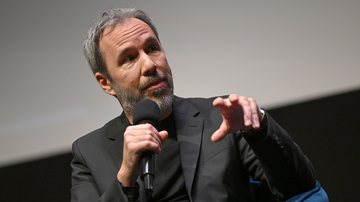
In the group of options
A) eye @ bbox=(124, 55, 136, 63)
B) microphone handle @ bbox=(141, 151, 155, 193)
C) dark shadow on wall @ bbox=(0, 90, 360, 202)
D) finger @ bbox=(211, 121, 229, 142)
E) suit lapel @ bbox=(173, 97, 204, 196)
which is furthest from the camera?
dark shadow on wall @ bbox=(0, 90, 360, 202)

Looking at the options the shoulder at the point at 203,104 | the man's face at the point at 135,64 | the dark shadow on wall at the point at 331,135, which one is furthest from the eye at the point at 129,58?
the dark shadow on wall at the point at 331,135

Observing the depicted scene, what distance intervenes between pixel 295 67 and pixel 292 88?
0.08m

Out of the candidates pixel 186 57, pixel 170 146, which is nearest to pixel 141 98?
pixel 170 146

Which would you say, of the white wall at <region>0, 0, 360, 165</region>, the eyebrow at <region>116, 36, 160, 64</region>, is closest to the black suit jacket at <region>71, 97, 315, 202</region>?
the eyebrow at <region>116, 36, 160, 64</region>

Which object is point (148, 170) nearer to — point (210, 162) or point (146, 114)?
point (146, 114)

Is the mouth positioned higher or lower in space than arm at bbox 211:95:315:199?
higher

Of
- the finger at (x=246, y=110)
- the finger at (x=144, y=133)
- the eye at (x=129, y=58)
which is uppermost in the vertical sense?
the eye at (x=129, y=58)

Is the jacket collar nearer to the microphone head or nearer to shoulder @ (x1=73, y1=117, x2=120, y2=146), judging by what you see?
shoulder @ (x1=73, y1=117, x2=120, y2=146)

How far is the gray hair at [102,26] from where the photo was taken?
1.62 metres

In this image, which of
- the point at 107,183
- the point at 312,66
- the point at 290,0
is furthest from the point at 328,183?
the point at 107,183

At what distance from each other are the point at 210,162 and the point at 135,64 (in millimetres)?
354

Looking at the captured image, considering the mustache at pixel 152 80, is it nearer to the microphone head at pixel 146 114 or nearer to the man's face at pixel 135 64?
the man's face at pixel 135 64

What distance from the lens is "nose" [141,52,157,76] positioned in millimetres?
1497

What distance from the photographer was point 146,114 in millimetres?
1245
